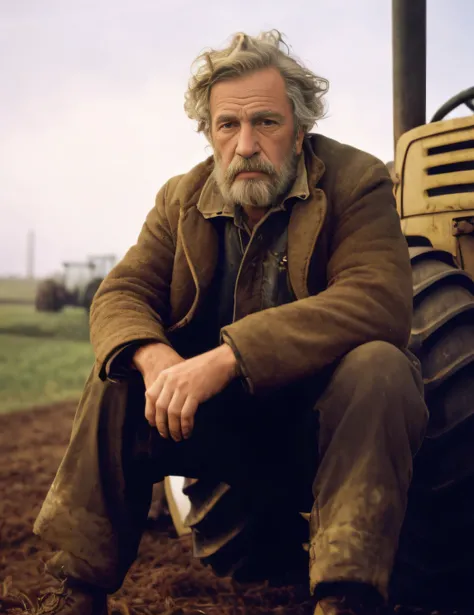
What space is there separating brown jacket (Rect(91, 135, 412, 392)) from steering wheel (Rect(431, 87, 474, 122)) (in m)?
1.43

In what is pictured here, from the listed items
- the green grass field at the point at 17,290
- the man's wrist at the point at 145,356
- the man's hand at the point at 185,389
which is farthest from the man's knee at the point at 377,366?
the green grass field at the point at 17,290

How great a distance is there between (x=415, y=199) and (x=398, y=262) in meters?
1.13

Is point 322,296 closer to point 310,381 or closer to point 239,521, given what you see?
point 310,381

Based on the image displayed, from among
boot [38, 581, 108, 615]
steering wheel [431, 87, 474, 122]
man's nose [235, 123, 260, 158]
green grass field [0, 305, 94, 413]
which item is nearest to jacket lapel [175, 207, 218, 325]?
man's nose [235, 123, 260, 158]

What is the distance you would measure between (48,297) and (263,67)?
50.6 ft

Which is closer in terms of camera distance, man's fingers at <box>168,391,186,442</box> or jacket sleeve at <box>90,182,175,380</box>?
man's fingers at <box>168,391,186,442</box>

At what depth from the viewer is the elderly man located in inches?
70.8

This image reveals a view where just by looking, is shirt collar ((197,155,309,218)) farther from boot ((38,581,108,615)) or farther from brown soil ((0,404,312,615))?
brown soil ((0,404,312,615))

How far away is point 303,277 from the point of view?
218 centimetres

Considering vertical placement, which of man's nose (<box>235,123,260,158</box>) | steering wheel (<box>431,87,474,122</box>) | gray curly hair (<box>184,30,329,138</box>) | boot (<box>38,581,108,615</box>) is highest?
steering wheel (<box>431,87,474,122</box>)

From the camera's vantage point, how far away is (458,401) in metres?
2.26

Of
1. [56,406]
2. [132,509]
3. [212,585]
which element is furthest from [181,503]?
[56,406]

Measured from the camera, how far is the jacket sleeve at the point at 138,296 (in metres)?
2.09

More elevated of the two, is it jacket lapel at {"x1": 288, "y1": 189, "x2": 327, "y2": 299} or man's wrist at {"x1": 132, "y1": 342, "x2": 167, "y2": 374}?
jacket lapel at {"x1": 288, "y1": 189, "x2": 327, "y2": 299}
